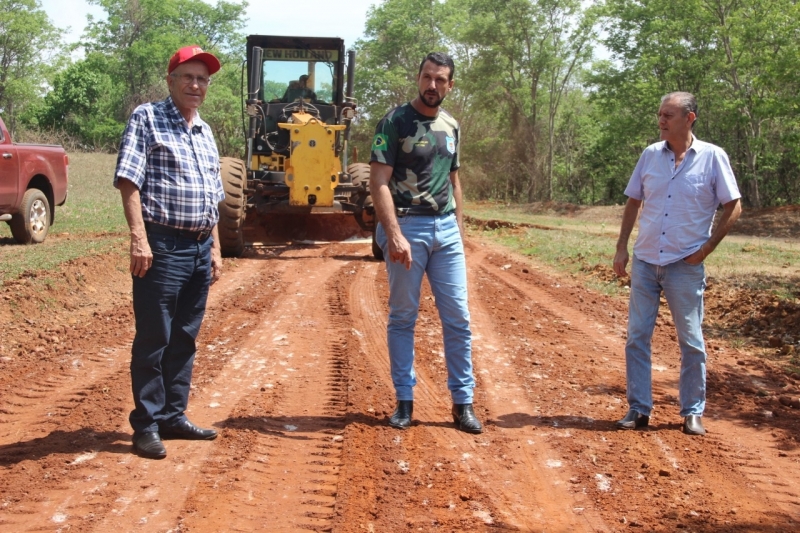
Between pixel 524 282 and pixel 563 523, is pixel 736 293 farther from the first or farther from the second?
pixel 563 523

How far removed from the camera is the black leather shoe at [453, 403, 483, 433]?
4.92 meters

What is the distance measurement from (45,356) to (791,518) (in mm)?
5502

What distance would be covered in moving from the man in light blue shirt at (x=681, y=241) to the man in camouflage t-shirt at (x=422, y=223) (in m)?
1.06

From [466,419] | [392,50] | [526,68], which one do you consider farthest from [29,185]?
[392,50]

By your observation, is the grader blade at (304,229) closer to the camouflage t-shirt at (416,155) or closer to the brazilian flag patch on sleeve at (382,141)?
the camouflage t-shirt at (416,155)

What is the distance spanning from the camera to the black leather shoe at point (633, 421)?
5.05m

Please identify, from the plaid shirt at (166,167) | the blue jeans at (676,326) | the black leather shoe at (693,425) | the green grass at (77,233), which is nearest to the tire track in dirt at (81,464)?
the plaid shirt at (166,167)

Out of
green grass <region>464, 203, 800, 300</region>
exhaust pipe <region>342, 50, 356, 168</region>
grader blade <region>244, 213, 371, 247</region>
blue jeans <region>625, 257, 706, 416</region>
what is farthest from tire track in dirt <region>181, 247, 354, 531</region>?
grader blade <region>244, 213, 371, 247</region>

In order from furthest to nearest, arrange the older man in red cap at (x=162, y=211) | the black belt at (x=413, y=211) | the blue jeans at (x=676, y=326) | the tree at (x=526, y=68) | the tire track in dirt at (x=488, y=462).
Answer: the tree at (x=526, y=68) < the blue jeans at (x=676, y=326) < the black belt at (x=413, y=211) < the older man in red cap at (x=162, y=211) < the tire track in dirt at (x=488, y=462)

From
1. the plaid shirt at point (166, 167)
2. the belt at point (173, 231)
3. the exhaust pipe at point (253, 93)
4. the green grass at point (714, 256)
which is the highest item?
the exhaust pipe at point (253, 93)

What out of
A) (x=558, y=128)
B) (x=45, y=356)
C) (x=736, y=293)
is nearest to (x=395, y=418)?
(x=45, y=356)

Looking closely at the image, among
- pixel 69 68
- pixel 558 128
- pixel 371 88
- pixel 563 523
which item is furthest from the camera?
pixel 69 68

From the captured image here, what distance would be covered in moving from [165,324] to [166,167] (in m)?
0.81

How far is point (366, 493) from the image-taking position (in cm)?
394
